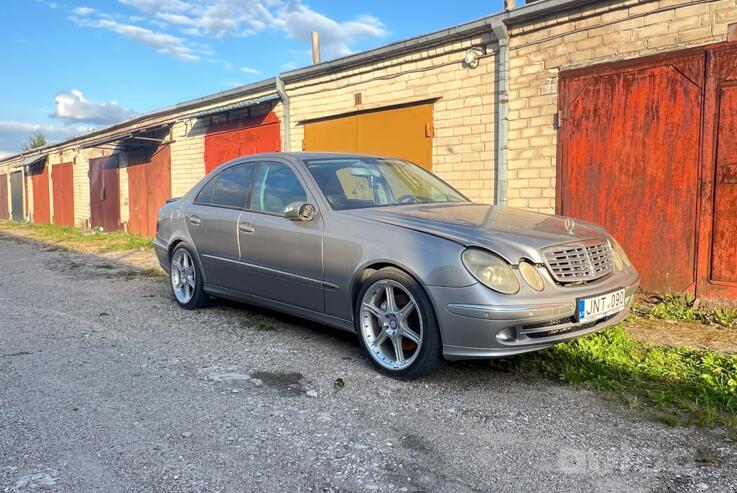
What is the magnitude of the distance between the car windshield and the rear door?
86 centimetres

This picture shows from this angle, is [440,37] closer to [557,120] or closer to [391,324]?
[557,120]

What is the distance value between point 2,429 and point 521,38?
6.35 metres

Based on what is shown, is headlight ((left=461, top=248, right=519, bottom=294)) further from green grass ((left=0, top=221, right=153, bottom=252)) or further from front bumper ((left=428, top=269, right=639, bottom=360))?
green grass ((left=0, top=221, right=153, bottom=252))

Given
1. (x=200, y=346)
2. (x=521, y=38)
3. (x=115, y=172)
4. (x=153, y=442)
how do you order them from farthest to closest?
(x=115, y=172), (x=521, y=38), (x=200, y=346), (x=153, y=442)

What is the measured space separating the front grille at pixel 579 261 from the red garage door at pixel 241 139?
8003mm

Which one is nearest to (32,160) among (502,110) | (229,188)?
(229,188)

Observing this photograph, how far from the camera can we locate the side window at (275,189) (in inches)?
181

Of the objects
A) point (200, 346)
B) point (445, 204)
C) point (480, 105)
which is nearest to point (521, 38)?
point (480, 105)

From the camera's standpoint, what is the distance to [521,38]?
6.84m

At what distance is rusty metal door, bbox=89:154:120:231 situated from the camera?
17156 mm

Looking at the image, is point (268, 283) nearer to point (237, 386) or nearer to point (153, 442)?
point (237, 386)

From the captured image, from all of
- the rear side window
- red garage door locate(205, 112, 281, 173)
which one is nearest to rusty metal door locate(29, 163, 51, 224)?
red garage door locate(205, 112, 281, 173)

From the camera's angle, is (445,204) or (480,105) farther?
(480,105)

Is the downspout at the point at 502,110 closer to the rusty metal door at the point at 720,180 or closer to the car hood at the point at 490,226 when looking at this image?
the rusty metal door at the point at 720,180
